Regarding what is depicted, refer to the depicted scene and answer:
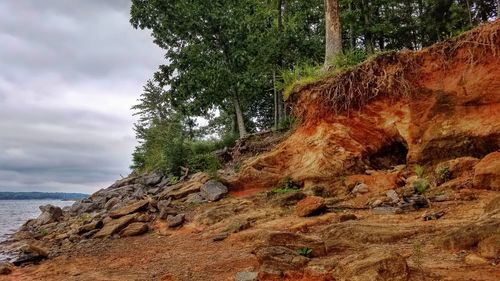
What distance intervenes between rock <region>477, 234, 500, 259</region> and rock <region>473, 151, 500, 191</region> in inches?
129

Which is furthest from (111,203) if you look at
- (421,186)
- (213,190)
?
(421,186)

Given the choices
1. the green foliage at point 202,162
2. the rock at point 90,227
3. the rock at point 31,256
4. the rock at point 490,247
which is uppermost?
the green foliage at point 202,162

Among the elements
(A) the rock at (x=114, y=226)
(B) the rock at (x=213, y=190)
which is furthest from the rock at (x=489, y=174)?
(A) the rock at (x=114, y=226)

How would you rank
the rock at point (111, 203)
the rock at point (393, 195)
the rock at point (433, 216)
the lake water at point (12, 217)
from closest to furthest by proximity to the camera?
the rock at point (433, 216), the rock at point (393, 195), the rock at point (111, 203), the lake water at point (12, 217)

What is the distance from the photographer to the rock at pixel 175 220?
440 inches

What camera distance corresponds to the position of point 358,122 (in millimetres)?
11664

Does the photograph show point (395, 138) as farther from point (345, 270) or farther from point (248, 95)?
point (248, 95)

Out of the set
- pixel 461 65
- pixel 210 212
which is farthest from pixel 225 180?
pixel 461 65

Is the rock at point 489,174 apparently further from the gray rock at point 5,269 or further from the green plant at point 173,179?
the green plant at point 173,179

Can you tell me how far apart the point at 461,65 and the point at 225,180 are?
8.04 metres

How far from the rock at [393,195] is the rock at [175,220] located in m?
5.63

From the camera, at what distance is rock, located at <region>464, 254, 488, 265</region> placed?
4.65 metres

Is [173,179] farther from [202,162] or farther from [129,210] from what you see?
[129,210]

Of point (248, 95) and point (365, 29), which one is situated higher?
point (365, 29)
